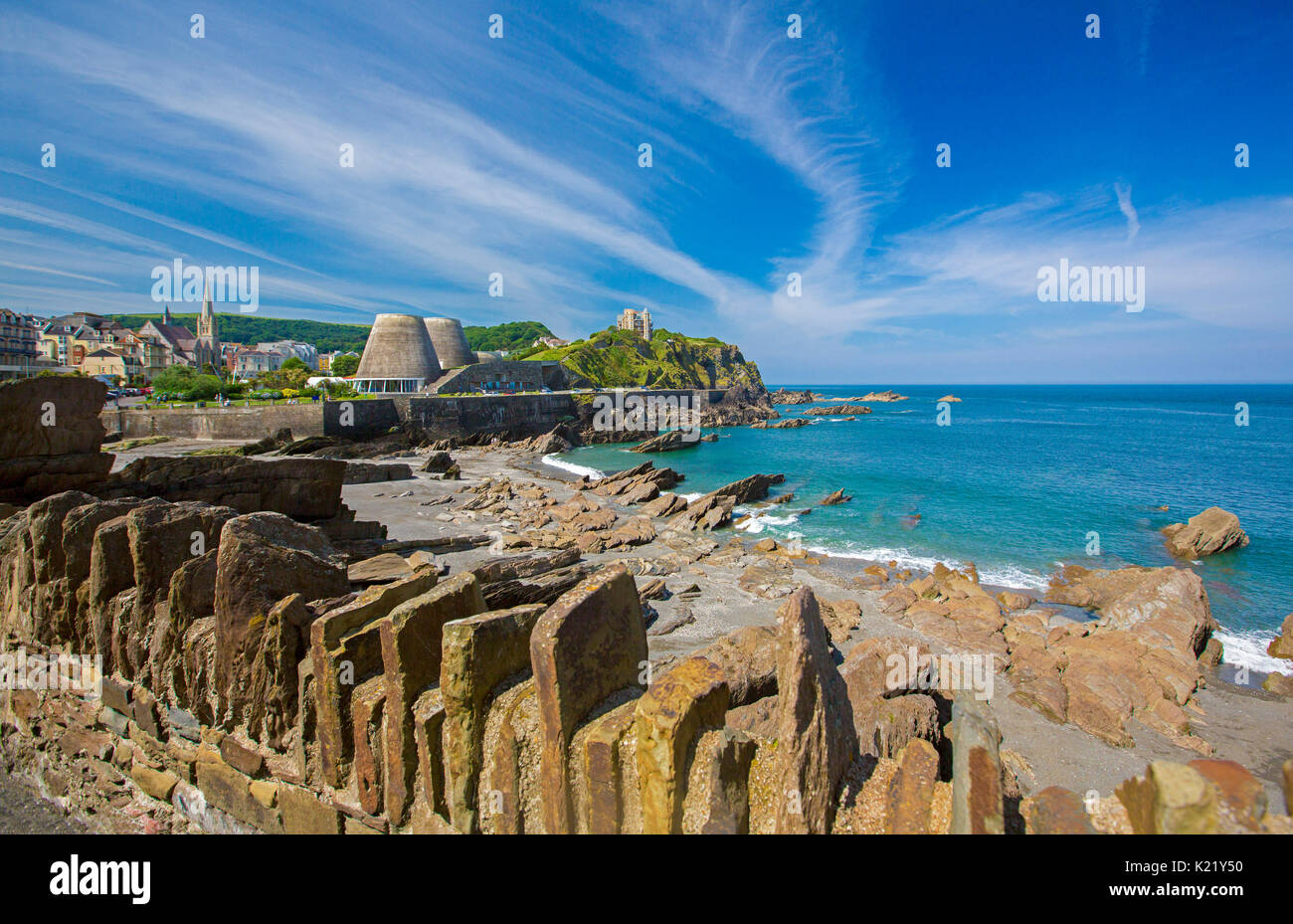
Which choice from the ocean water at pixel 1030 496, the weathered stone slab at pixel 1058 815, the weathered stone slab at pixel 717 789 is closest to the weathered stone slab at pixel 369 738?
the weathered stone slab at pixel 717 789

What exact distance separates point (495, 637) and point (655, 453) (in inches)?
2497

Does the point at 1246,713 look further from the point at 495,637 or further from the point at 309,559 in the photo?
the point at 309,559

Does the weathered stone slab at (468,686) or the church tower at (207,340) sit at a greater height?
the church tower at (207,340)

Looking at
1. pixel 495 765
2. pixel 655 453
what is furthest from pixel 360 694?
pixel 655 453

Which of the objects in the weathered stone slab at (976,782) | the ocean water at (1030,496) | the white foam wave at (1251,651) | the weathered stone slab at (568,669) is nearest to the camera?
the weathered stone slab at (976,782)

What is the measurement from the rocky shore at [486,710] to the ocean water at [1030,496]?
477 inches

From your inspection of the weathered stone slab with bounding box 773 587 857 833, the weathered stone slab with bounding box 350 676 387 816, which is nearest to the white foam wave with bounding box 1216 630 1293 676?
the weathered stone slab with bounding box 773 587 857 833

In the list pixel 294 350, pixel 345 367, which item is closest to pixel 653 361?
pixel 345 367

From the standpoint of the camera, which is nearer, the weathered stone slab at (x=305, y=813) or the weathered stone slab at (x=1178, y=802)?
the weathered stone slab at (x=1178, y=802)

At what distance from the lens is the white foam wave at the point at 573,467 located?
164 ft

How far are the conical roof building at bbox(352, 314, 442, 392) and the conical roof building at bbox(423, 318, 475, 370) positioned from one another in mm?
10898

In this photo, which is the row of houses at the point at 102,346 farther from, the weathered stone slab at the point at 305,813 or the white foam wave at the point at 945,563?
the weathered stone slab at the point at 305,813

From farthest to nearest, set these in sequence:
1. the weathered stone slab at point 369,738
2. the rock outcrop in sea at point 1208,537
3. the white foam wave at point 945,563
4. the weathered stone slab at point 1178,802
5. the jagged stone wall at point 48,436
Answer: the rock outcrop in sea at point 1208,537 < the white foam wave at point 945,563 < the jagged stone wall at point 48,436 < the weathered stone slab at point 369,738 < the weathered stone slab at point 1178,802
